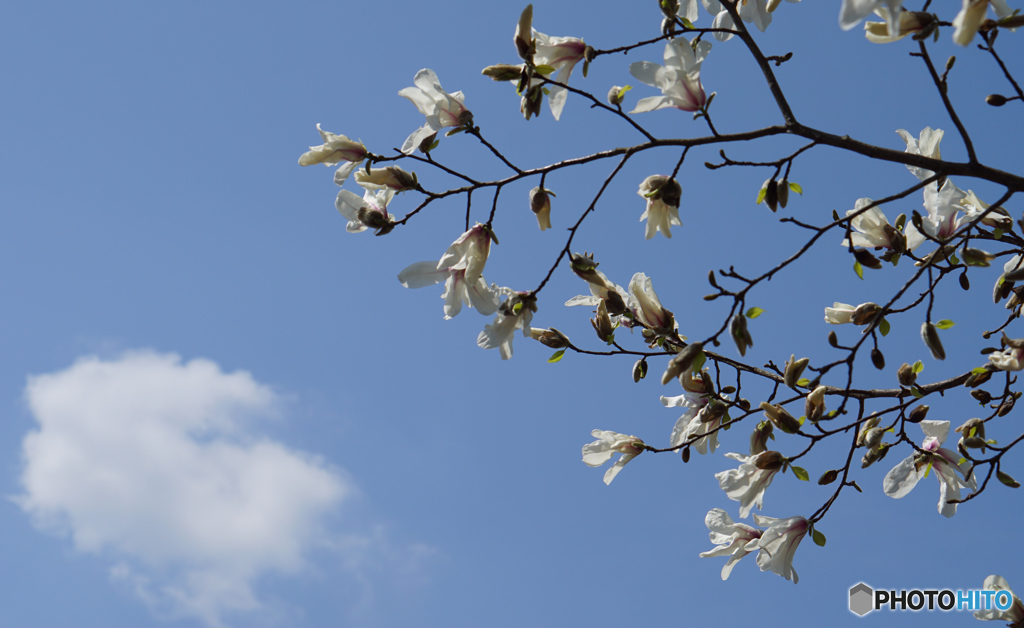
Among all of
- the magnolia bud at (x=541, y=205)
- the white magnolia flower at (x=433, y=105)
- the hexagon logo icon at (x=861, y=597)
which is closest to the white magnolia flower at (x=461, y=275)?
the magnolia bud at (x=541, y=205)

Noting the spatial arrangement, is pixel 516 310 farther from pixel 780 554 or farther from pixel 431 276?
pixel 780 554

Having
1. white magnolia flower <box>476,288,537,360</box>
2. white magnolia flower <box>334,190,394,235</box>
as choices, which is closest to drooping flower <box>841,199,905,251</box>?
white magnolia flower <box>476,288,537,360</box>

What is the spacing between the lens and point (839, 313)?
2354 millimetres

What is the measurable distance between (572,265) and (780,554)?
116 centimetres

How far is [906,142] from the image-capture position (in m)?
2.17

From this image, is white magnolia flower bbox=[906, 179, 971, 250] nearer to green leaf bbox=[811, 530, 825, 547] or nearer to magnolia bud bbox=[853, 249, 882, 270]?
magnolia bud bbox=[853, 249, 882, 270]

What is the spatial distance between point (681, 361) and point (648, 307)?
1.96 ft

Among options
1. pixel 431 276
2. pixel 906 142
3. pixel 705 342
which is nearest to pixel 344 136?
pixel 431 276

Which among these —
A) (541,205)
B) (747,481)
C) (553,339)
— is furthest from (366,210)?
(747,481)

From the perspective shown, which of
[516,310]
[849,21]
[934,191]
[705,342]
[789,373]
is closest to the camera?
[849,21]

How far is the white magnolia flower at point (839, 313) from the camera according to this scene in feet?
7.68

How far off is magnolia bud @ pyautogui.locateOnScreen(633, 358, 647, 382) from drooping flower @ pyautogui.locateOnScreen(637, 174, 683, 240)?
1.65ft

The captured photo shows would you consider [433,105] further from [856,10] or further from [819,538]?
[819,538]

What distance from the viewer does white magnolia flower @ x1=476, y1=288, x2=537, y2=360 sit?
6.26 feet
